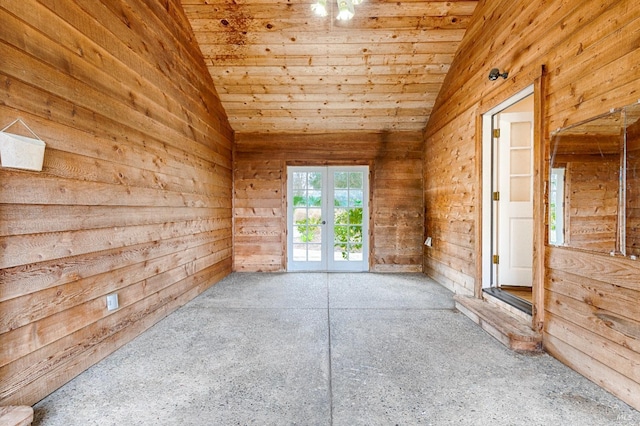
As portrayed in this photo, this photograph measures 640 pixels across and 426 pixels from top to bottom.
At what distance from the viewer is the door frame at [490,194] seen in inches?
87.4

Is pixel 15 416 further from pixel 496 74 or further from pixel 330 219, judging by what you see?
pixel 330 219

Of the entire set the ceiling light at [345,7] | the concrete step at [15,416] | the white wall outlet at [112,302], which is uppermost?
the ceiling light at [345,7]

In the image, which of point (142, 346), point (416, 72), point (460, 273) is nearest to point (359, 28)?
point (416, 72)

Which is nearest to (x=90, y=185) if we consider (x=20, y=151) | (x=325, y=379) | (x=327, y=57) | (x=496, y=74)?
(x=20, y=151)

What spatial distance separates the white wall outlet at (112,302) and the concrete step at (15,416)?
2.51ft

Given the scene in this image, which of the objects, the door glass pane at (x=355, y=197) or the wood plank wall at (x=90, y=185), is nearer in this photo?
the wood plank wall at (x=90, y=185)

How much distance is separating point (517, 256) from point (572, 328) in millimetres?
1634

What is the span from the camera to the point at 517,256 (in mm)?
3449

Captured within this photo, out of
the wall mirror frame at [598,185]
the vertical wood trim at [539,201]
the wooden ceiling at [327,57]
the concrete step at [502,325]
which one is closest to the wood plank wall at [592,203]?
the wall mirror frame at [598,185]

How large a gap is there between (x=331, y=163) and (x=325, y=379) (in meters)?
3.62

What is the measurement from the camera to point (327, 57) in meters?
3.70

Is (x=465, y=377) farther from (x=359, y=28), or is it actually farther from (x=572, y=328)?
(x=359, y=28)

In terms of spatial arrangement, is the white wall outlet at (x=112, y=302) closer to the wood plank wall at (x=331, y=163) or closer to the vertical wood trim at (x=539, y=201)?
the wood plank wall at (x=331, y=163)

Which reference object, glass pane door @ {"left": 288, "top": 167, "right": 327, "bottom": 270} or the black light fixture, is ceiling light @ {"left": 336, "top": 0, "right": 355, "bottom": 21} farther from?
glass pane door @ {"left": 288, "top": 167, "right": 327, "bottom": 270}
